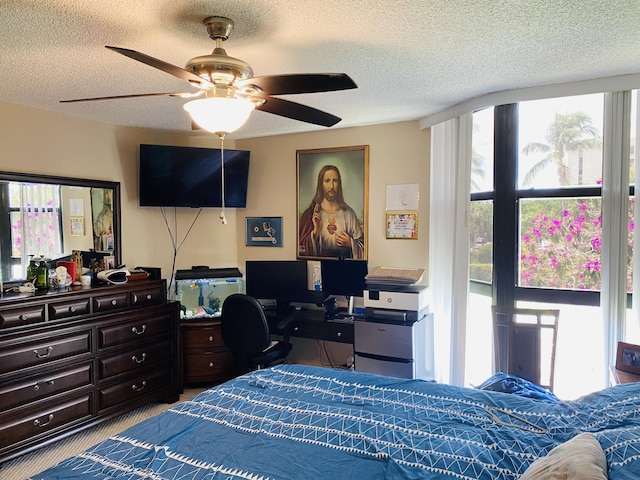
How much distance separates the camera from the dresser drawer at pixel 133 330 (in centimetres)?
321

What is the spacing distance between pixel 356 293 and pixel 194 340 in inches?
58.7

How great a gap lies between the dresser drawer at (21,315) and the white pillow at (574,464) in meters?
2.85

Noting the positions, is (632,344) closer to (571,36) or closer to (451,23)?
(571,36)

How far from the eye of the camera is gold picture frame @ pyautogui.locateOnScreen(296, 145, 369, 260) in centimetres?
400

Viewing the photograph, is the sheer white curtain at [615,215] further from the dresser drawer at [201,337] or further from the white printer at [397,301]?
the dresser drawer at [201,337]

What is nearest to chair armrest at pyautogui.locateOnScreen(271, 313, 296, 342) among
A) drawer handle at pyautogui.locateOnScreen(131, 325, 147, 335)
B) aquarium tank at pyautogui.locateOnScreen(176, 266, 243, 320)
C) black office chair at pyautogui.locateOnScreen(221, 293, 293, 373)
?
black office chair at pyautogui.locateOnScreen(221, 293, 293, 373)

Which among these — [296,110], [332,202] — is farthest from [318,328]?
[296,110]

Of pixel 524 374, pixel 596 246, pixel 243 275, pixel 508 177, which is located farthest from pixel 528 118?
pixel 243 275

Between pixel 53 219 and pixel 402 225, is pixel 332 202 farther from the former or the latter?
pixel 53 219

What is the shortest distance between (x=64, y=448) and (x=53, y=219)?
64.5 inches

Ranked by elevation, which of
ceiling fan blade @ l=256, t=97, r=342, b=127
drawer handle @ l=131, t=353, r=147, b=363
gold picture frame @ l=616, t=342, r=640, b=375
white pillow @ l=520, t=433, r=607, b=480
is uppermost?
ceiling fan blade @ l=256, t=97, r=342, b=127

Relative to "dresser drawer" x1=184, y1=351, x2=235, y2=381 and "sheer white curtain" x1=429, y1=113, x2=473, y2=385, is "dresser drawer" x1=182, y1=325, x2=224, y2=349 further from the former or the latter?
"sheer white curtain" x1=429, y1=113, x2=473, y2=385

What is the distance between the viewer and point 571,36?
204 cm

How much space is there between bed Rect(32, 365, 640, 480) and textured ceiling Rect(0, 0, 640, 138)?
5.26 ft
